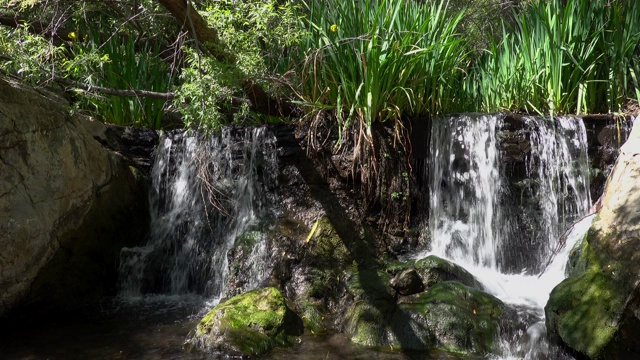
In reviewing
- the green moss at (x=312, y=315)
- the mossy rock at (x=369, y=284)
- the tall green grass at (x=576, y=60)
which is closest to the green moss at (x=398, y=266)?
the mossy rock at (x=369, y=284)

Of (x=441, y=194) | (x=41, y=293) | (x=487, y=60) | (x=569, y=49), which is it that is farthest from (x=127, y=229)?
(x=569, y=49)

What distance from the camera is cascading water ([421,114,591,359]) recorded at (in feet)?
17.8

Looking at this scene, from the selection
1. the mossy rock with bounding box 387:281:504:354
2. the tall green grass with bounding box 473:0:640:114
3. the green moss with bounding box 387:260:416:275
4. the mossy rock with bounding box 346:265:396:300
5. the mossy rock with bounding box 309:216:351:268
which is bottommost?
the mossy rock with bounding box 387:281:504:354

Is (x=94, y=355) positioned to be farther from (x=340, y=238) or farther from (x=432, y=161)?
(x=432, y=161)

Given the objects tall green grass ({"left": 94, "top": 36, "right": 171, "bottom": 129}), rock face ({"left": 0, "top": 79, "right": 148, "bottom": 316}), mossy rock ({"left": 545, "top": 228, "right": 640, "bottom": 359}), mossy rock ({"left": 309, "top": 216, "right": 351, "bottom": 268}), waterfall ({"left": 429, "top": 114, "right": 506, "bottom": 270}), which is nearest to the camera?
mossy rock ({"left": 545, "top": 228, "right": 640, "bottom": 359})

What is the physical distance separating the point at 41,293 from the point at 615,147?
5579mm

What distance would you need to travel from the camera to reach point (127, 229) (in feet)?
A: 21.2

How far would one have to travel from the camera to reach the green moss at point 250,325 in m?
4.26

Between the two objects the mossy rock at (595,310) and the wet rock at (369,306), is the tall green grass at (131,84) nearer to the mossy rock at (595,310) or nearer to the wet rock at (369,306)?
the wet rock at (369,306)

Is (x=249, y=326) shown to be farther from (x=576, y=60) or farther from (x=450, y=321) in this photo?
(x=576, y=60)

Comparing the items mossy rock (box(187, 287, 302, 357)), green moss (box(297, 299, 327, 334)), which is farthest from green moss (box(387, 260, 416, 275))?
mossy rock (box(187, 287, 302, 357))

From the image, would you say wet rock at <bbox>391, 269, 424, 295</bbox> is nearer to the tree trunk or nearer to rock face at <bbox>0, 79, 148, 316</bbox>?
the tree trunk

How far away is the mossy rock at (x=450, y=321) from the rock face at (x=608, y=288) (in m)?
0.46

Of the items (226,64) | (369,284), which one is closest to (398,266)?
(369,284)
